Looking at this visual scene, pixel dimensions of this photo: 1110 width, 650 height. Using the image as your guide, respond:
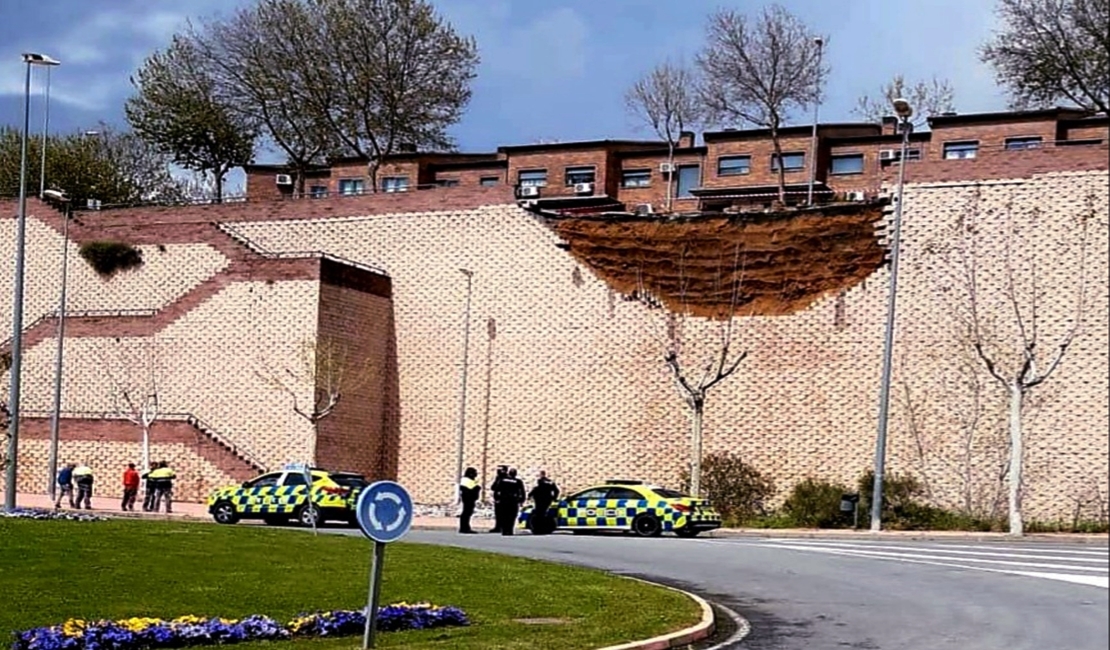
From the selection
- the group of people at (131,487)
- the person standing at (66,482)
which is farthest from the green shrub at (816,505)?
the person standing at (66,482)

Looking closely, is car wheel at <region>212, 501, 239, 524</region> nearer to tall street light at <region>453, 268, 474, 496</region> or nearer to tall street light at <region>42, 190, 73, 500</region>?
tall street light at <region>453, 268, 474, 496</region>

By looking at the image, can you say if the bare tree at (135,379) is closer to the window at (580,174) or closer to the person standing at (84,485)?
the person standing at (84,485)

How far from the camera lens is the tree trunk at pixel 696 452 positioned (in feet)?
128

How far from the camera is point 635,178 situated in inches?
2280

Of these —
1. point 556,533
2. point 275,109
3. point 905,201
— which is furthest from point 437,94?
point 556,533

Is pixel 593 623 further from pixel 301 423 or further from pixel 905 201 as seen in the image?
pixel 301 423

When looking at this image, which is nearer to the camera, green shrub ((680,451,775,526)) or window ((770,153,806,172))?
green shrub ((680,451,775,526))

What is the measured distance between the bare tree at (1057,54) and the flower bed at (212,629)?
15.9m

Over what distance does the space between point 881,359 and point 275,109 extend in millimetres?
33058

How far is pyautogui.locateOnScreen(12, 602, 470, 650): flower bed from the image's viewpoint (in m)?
13.1

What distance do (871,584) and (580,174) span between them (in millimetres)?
40015

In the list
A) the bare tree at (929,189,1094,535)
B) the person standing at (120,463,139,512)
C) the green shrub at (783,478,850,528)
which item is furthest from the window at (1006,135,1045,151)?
the person standing at (120,463,139,512)

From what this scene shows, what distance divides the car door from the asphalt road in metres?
2.49

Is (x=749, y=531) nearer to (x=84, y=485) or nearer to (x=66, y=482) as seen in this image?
(x=84, y=485)
